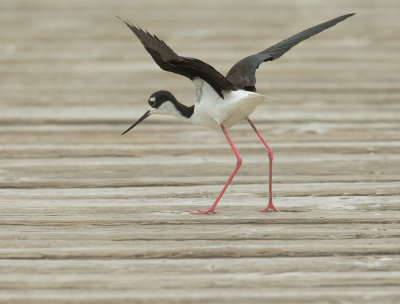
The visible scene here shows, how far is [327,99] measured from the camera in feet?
21.5

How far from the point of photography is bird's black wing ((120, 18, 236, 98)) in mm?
3736

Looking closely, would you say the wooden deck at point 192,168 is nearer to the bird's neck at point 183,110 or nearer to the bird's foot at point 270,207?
the bird's foot at point 270,207

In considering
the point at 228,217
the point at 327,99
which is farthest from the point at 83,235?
the point at 327,99

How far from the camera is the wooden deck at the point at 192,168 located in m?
3.18

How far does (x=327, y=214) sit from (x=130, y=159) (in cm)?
152

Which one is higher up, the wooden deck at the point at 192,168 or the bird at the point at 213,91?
the bird at the point at 213,91

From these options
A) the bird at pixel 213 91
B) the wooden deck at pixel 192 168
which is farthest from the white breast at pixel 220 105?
the wooden deck at pixel 192 168

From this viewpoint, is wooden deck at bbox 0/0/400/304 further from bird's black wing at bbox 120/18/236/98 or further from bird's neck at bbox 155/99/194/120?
bird's black wing at bbox 120/18/236/98

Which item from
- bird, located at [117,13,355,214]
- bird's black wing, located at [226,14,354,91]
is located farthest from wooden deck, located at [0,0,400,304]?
bird's black wing, located at [226,14,354,91]

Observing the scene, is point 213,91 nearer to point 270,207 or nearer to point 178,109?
point 178,109

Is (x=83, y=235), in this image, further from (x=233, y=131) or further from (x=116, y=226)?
(x=233, y=131)

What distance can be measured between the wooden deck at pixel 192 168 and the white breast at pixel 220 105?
1.25ft

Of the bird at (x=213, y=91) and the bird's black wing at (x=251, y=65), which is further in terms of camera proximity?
the bird's black wing at (x=251, y=65)

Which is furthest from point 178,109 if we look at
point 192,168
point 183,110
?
point 192,168
